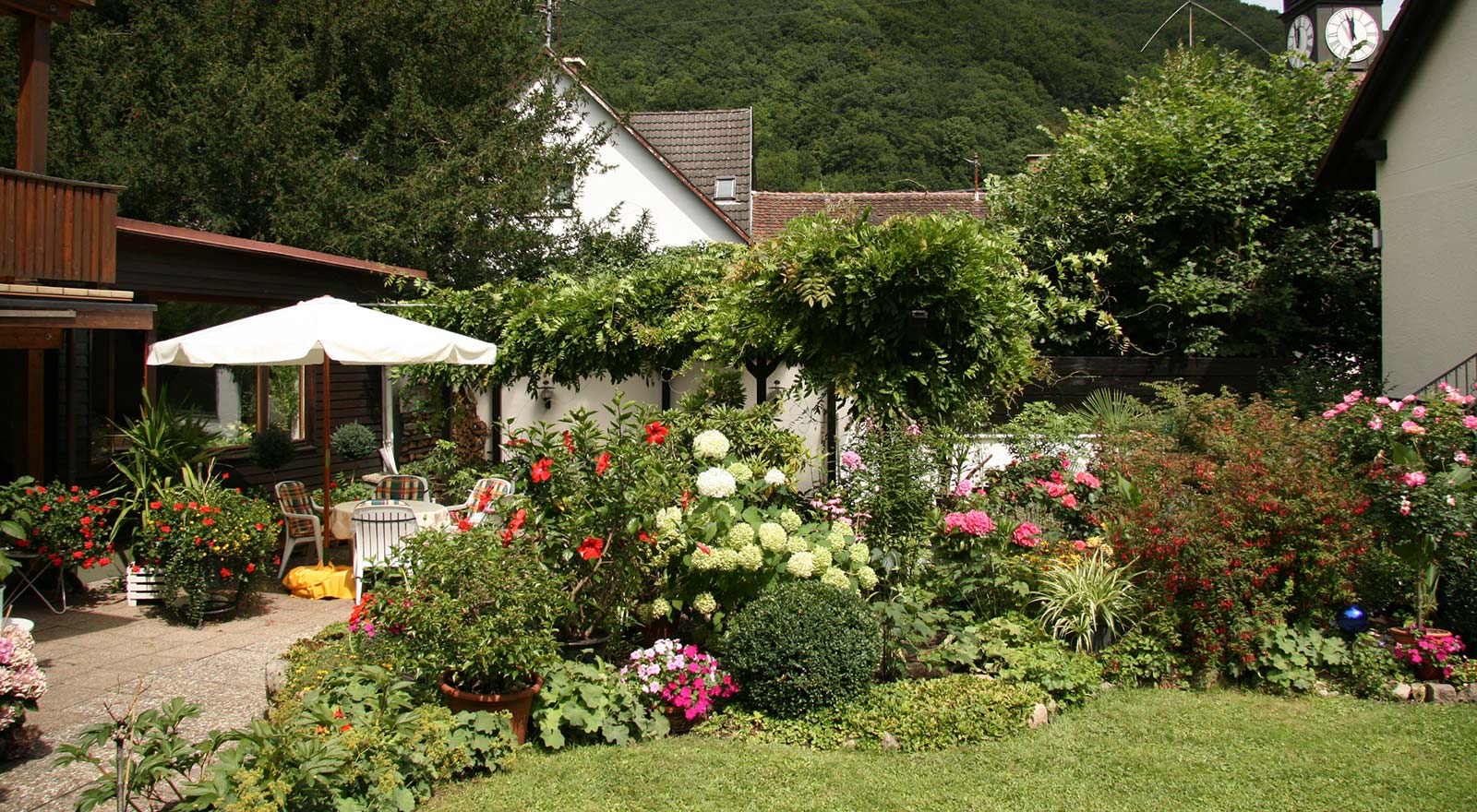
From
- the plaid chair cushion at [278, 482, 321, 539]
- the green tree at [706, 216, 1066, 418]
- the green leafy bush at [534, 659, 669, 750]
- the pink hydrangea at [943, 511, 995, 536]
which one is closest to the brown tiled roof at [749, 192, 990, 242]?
the green tree at [706, 216, 1066, 418]

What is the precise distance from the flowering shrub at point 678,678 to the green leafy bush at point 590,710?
6cm

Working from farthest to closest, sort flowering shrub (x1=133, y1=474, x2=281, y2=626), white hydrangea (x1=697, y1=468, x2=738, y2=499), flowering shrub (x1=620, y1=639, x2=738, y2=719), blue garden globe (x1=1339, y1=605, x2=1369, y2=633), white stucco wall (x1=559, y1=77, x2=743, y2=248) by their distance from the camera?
white stucco wall (x1=559, y1=77, x2=743, y2=248) < flowering shrub (x1=133, y1=474, x2=281, y2=626) < blue garden globe (x1=1339, y1=605, x2=1369, y2=633) < white hydrangea (x1=697, y1=468, x2=738, y2=499) < flowering shrub (x1=620, y1=639, x2=738, y2=719)

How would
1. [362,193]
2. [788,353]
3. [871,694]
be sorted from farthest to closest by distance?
[362,193] → [788,353] → [871,694]

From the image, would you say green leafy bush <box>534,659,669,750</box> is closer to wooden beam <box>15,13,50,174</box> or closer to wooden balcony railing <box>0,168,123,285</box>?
wooden balcony railing <box>0,168,123,285</box>

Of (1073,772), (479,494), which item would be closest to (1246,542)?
(1073,772)

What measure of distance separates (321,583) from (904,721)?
16.0 ft

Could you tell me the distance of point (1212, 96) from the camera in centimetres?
1138

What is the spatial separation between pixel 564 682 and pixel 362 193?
11256 mm

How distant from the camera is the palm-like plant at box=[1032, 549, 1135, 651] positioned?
18.4 ft

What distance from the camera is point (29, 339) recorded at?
274 inches

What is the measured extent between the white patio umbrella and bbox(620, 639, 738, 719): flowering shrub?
3370 mm

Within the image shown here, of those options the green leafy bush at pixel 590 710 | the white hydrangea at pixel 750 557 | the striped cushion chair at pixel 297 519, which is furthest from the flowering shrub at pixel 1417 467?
the striped cushion chair at pixel 297 519

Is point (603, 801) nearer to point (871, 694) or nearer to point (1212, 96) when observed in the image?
point (871, 694)

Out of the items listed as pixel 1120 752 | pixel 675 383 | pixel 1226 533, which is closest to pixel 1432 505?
pixel 1226 533
